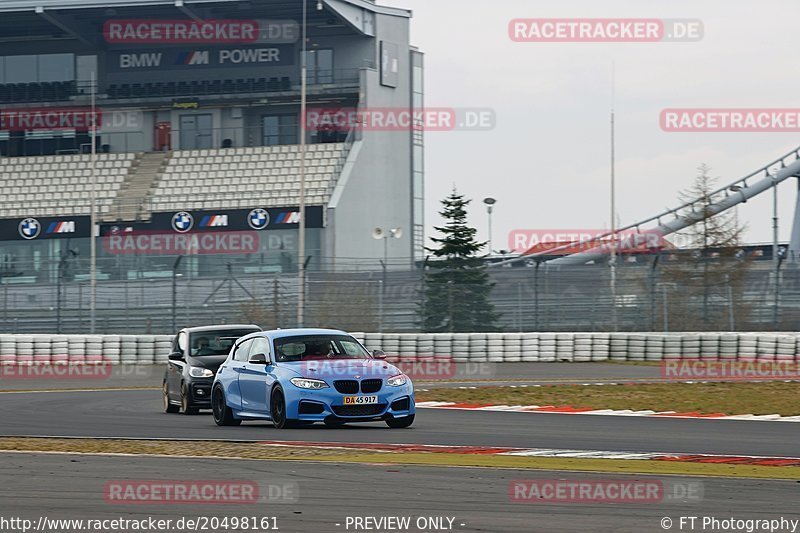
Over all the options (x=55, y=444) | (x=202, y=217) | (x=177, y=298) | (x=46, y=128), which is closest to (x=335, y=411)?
(x=55, y=444)

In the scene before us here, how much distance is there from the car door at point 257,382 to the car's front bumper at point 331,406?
0.53 metres

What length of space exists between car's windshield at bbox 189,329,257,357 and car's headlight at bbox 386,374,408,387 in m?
4.29

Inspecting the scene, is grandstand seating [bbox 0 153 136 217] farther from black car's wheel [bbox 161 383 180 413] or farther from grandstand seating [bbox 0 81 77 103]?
black car's wheel [bbox 161 383 180 413]

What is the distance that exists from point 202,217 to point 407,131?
1117 cm

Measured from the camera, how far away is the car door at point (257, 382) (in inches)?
627

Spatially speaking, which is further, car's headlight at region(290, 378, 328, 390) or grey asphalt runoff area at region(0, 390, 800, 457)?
car's headlight at region(290, 378, 328, 390)

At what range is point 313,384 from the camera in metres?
15.3

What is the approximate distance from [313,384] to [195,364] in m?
3.96
